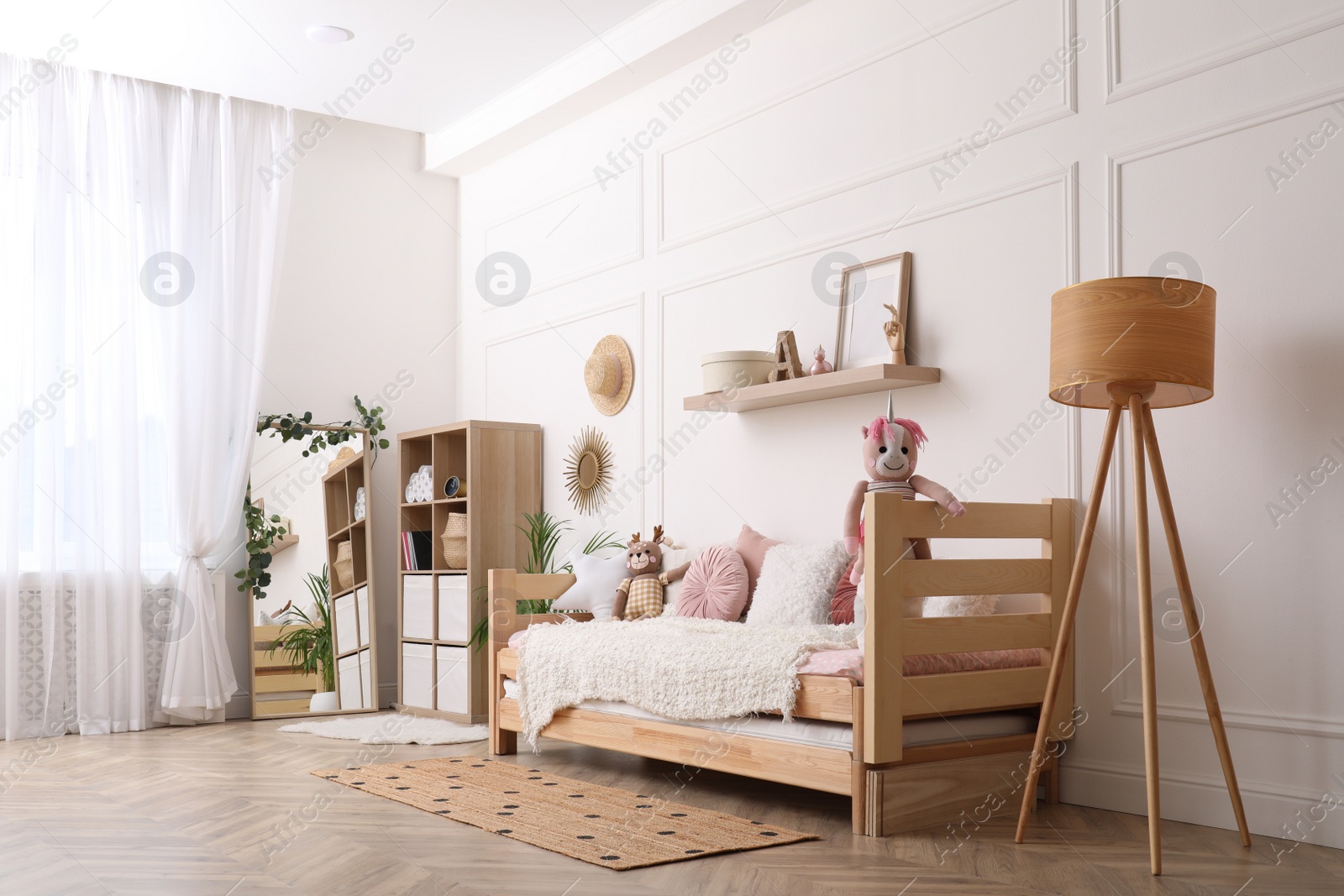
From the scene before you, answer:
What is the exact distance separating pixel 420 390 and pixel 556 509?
48.7 inches

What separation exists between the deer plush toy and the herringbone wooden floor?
0.78 metres

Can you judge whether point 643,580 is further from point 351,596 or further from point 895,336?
point 351,596

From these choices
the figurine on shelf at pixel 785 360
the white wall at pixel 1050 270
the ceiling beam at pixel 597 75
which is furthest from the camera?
the ceiling beam at pixel 597 75

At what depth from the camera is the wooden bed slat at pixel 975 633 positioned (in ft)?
9.89

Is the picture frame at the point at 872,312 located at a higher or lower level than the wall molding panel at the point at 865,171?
lower

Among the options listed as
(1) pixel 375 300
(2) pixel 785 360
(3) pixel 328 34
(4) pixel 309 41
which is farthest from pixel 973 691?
(1) pixel 375 300

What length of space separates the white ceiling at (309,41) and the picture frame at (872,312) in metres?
1.59

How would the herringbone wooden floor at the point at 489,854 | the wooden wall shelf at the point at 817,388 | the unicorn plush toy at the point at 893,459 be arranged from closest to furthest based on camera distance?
the herringbone wooden floor at the point at 489,854, the unicorn plush toy at the point at 893,459, the wooden wall shelf at the point at 817,388

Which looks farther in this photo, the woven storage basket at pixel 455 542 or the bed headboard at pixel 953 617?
the woven storage basket at pixel 455 542

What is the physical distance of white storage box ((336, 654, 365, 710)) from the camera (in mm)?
5691

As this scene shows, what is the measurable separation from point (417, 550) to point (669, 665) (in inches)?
99.1

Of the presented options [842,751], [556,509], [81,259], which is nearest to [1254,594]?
[842,751]

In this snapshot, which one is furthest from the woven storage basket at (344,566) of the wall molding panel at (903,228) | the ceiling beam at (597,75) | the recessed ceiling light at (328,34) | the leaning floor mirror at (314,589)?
the recessed ceiling light at (328,34)

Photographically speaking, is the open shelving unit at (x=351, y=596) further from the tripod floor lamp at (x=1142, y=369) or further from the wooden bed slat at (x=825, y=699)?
the tripod floor lamp at (x=1142, y=369)
